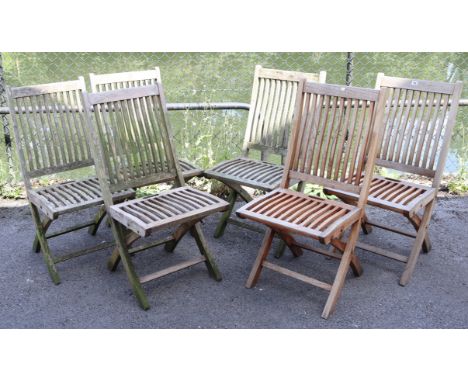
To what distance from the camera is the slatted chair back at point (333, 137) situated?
3.31 metres

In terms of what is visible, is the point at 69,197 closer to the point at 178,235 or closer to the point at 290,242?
the point at 178,235

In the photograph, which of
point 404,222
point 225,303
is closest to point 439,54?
point 404,222

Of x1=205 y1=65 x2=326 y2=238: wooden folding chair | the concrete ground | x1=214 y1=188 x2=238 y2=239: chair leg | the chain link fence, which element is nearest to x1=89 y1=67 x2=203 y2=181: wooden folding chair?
x1=205 y1=65 x2=326 y2=238: wooden folding chair

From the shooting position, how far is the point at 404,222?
477 cm

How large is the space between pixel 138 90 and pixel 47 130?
805 millimetres

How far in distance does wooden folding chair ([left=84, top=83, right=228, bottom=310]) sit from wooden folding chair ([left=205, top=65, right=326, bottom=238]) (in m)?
0.51

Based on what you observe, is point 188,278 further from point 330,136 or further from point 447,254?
point 447,254

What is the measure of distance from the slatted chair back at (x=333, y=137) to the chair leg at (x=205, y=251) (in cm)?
65

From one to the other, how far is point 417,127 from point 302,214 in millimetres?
1212

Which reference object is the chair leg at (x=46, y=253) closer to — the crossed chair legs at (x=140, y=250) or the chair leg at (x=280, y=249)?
the crossed chair legs at (x=140, y=250)

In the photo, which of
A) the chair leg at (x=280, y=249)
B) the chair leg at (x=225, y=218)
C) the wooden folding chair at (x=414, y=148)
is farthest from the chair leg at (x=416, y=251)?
the chair leg at (x=225, y=218)

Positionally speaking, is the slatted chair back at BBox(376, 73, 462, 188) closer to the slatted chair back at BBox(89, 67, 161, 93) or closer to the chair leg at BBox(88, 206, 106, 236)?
the slatted chair back at BBox(89, 67, 161, 93)

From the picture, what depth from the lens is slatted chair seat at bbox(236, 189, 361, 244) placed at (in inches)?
125

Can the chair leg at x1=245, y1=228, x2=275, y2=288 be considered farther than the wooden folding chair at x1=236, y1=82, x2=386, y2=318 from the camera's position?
Yes
